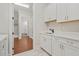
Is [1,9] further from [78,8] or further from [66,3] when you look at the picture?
[78,8]

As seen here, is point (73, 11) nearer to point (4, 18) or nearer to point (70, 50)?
point (70, 50)

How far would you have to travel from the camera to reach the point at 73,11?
264 cm

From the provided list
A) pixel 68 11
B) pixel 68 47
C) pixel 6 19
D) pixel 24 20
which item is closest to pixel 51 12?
pixel 68 11

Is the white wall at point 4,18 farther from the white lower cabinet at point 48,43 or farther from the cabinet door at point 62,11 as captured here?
the cabinet door at point 62,11

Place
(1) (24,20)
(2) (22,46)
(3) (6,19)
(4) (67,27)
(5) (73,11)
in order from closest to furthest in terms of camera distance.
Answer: (5) (73,11) < (3) (6,19) < (4) (67,27) < (2) (22,46) < (1) (24,20)

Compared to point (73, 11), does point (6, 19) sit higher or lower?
lower

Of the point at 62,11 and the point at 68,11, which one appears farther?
the point at 62,11

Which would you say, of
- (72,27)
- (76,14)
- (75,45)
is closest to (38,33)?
(72,27)

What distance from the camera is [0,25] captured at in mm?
2898

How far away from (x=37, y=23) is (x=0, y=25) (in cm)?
226

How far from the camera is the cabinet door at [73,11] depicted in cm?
250

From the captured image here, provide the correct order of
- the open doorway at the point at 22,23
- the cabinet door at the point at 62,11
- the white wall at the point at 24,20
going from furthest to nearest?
the white wall at the point at 24,20 < the open doorway at the point at 22,23 < the cabinet door at the point at 62,11

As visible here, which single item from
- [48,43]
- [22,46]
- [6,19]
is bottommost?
[22,46]

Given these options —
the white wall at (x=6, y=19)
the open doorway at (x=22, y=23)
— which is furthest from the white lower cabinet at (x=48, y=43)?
the open doorway at (x=22, y=23)
